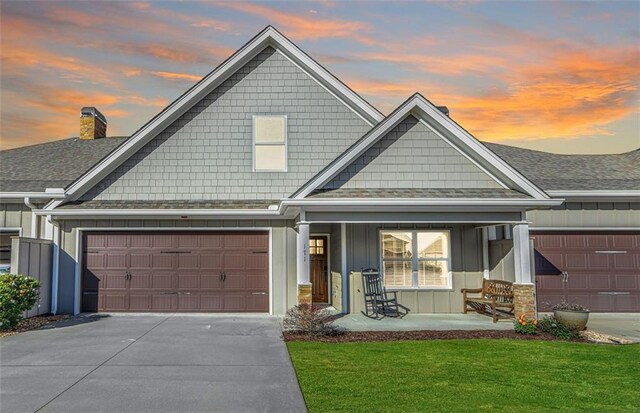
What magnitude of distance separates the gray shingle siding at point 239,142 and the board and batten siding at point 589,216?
550 cm

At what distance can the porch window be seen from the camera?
12.2 m

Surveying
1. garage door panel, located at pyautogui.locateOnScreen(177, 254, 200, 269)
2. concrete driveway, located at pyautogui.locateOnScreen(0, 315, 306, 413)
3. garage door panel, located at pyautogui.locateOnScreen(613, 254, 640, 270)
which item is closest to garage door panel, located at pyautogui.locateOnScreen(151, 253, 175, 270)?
garage door panel, located at pyautogui.locateOnScreen(177, 254, 200, 269)

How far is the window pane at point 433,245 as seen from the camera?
40.4 ft

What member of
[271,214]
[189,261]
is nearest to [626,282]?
[271,214]

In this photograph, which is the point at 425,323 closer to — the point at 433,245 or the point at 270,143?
the point at 433,245

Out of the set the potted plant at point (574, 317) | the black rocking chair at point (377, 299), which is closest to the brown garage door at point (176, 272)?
the black rocking chair at point (377, 299)

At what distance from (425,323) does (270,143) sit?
251 inches

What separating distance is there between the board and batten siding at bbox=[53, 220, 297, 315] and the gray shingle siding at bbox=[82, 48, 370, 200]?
732mm

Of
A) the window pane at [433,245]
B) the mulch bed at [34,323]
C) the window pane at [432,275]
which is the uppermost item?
the window pane at [433,245]

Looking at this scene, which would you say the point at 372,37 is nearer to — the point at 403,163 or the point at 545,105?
the point at 403,163

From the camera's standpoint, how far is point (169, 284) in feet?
40.0

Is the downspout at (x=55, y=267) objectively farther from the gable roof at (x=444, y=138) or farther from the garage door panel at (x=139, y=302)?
the gable roof at (x=444, y=138)

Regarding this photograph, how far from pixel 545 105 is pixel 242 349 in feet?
45.7

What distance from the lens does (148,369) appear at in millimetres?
6863
